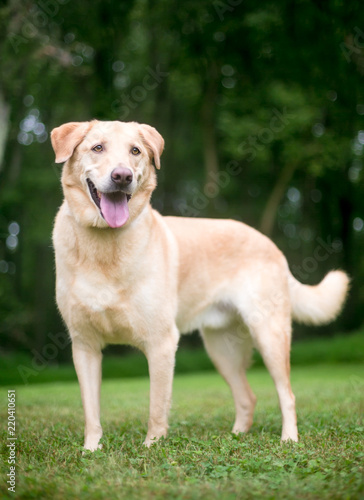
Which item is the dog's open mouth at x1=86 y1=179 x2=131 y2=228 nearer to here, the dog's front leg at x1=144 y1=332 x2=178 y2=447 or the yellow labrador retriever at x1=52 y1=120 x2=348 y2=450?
the yellow labrador retriever at x1=52 y1=120 x2=348 y2=450

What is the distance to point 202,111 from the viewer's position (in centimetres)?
1664

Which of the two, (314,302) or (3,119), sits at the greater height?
(3,119)

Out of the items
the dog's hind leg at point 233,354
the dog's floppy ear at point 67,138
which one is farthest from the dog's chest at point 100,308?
the dog's hind leg at point 233,354

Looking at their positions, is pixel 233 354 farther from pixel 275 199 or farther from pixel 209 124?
pixel 209 124

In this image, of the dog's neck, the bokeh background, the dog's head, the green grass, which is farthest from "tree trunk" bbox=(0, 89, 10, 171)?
the dog's neck

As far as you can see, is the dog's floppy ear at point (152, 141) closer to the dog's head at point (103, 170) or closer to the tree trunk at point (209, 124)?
the dog's head at point (103, 170)

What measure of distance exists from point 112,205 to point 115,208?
3 cm

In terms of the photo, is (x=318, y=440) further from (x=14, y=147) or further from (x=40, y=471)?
(x=14, y=147)

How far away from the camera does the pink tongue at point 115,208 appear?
11.6 ft

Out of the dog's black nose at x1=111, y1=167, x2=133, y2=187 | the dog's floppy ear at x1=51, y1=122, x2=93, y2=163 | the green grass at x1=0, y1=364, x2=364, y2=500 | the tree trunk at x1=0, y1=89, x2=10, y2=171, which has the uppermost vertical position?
the tree trunk at x1=0, y1=89, x2=10, y2=171

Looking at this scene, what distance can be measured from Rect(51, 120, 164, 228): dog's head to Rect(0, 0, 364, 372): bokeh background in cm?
302

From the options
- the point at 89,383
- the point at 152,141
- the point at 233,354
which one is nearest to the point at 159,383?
the point at 89,383

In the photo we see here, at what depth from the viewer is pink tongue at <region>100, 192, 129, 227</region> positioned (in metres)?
3.55

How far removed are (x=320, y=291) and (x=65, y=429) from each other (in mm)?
2434
